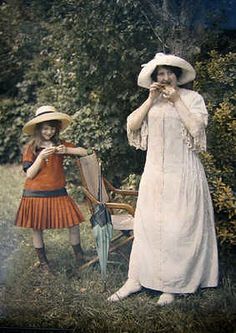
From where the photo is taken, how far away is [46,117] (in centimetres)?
452

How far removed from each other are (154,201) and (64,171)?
623 mm

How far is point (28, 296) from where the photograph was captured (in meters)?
4.65

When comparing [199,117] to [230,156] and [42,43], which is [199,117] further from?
[42,43]

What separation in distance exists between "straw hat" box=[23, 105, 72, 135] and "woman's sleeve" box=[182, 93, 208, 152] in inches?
30.9

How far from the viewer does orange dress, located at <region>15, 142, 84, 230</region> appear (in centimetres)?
455

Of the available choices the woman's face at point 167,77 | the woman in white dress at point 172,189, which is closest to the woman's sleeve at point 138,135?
the woman in white dress at point 172,189

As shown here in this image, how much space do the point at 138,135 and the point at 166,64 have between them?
48cm

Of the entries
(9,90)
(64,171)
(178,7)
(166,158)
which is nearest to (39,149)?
(64,171)

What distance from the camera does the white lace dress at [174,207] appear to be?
4352 mm

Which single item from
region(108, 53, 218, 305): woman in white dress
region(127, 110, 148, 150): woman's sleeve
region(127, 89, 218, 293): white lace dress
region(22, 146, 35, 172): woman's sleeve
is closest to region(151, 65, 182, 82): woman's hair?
region(108, 53, 218, 305): woman in white dress

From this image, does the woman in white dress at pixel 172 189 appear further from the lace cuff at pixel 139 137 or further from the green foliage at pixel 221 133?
the green foliage at pixel 221 133

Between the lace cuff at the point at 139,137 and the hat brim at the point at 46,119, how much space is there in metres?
0.42

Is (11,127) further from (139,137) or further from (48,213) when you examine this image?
(139,137)

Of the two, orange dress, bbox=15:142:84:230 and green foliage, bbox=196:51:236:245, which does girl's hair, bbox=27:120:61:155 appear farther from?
green foliage, bbox=196:51:236:245
